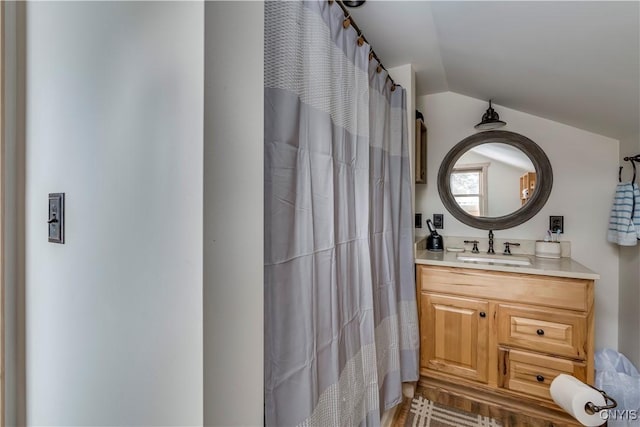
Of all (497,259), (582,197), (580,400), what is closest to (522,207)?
(582,197)

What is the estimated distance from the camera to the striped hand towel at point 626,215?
171cm

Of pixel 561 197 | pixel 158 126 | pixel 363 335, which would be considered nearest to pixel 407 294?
pixel 363 335

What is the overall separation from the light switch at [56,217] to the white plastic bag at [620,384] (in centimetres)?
240

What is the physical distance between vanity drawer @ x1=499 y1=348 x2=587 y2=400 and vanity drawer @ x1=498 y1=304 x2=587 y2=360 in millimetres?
49

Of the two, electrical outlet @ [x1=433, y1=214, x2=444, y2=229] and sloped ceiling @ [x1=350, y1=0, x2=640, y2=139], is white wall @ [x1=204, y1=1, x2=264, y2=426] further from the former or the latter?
electrical outlet @ [x1=433, y1=214, x2=444, y2=229]

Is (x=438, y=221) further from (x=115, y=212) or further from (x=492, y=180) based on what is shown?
(x=115, y=212)

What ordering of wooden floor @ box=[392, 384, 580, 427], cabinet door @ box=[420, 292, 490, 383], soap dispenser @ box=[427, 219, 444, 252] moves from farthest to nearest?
soap dispenser @ box=[427, 219, 444, 252], cabinet door @ box=[420, 292, 490, 383], wooden floor @ box=[392, 384, 580, 427]

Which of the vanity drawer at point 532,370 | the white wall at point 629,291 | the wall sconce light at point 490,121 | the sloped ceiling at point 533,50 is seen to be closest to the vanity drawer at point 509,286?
the vanity drawer at point 532,370

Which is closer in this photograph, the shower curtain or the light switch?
the light switch

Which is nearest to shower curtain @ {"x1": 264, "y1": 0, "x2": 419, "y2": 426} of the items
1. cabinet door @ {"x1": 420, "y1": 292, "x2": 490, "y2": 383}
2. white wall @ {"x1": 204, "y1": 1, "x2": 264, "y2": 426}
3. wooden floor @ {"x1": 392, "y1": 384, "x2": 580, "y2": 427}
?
white wall @ {"x1": 204, "y1": 1, "x2": 264, "y2": 426}

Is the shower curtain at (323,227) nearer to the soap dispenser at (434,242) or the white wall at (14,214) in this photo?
the white wall at (14,214)

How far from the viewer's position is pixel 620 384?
1.60 metres

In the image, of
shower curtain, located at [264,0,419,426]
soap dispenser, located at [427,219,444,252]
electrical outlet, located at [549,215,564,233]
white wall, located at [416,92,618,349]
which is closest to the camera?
shower curtain, located at [264,0,419,426]

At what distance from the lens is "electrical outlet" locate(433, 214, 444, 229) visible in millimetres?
2480
